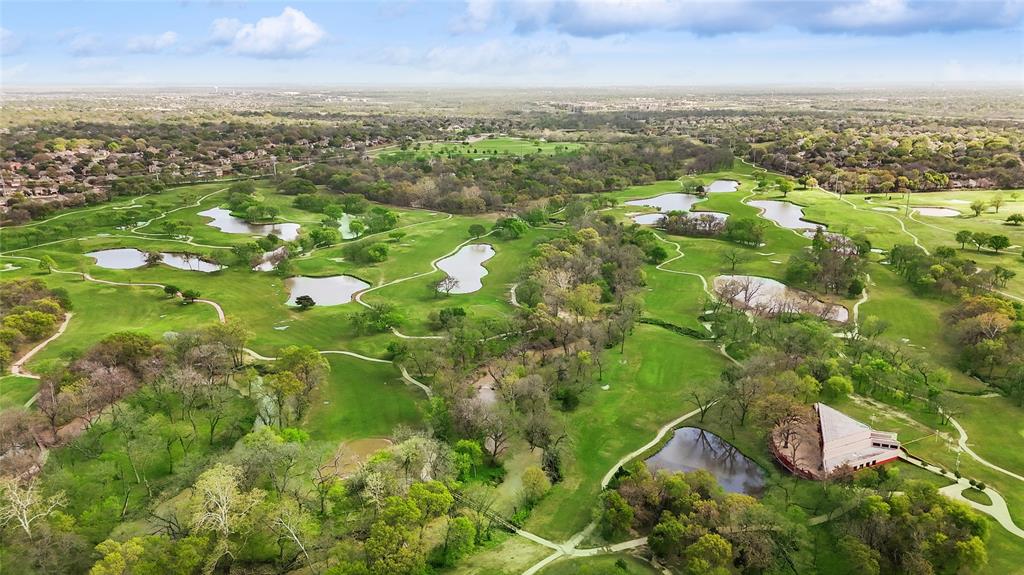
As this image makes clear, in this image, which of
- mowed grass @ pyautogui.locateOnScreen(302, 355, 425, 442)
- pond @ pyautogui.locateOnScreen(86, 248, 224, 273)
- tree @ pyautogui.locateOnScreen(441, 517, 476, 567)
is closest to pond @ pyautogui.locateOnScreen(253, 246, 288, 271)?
pond @ pyautogui.locateOnScreen(86, 248, 224, 273)

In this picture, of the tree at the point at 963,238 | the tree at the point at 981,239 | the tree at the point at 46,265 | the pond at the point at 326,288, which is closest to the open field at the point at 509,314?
the tree at the point at 46,265

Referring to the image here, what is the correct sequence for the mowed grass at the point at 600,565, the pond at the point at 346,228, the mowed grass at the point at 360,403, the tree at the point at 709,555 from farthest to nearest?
the pond at the point at 346,228 < the mowed grass at the point at 360,403 < the mowed grass at the point at 600,565 < the tree at the point at 709,555

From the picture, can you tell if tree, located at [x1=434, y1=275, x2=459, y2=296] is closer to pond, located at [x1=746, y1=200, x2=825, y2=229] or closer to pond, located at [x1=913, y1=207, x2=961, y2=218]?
pond, located at [x1=746, y1=200, x2=825, y2=229]

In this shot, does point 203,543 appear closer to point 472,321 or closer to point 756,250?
point 472,321

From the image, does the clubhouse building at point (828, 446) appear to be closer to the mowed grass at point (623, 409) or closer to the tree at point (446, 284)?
the mowed grass at point (623, 409)

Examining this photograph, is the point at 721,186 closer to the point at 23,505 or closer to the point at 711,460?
the point at 711,460

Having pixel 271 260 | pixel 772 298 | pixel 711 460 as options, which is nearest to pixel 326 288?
pixel 271 260
